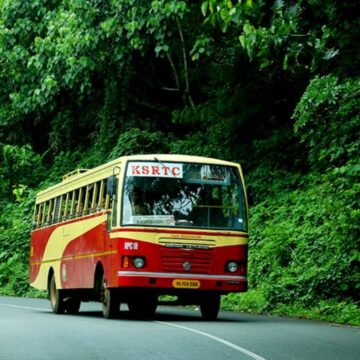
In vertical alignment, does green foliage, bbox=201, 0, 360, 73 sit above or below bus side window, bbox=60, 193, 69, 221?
above

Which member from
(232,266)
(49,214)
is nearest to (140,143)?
(49,214)

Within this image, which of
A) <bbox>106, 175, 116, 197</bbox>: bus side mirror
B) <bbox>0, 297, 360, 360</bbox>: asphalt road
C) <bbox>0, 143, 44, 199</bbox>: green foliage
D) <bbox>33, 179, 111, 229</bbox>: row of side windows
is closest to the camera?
<bbox>0, 297, 360, 360</bbox>: asphalt road

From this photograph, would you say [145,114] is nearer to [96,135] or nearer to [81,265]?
[96,135]

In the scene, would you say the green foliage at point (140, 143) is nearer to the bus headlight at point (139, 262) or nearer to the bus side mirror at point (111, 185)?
the bus side mirror at point (111, 185)

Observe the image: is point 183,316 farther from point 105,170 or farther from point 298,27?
point 298,27

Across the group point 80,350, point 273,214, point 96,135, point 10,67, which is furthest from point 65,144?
point 80,350

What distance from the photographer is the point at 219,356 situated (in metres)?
13.9

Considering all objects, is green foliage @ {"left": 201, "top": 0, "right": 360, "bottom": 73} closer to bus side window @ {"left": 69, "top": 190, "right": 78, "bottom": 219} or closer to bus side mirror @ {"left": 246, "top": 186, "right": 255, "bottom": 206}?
bus side window @ {"left": 69, "top": 190, "right": 78, "bottom": 219}

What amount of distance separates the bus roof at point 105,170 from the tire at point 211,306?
2.64 meters

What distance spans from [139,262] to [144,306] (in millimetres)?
2678

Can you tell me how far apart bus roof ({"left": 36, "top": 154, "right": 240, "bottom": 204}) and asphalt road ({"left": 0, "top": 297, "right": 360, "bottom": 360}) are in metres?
2.95

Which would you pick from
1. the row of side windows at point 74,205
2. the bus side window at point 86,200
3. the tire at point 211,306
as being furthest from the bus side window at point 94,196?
the tire at point 211,306

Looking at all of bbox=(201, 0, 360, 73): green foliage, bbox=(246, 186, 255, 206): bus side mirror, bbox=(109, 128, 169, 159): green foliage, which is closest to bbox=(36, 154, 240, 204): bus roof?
bbox=(246, 186, 255, 206): bus side mirror

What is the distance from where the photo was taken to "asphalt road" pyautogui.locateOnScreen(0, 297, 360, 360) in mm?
14156
